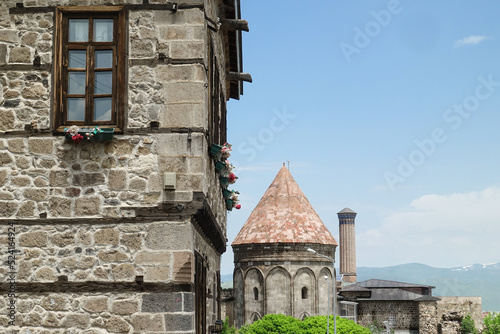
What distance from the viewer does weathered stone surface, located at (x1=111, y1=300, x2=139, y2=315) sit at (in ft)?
31.3

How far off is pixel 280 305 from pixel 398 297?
13.1 m

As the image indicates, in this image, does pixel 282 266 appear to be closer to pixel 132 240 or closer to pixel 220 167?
pixel 220 167

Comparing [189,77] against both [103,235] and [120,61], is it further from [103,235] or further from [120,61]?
[103,235]

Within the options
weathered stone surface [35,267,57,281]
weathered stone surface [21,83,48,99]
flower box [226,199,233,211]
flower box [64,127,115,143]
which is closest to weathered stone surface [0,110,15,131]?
weathered stone surface [21,83,48,99]

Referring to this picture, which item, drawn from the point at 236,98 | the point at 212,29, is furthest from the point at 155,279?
the point at 236,98

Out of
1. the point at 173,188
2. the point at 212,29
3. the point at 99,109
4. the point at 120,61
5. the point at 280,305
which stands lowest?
the point at 280,305

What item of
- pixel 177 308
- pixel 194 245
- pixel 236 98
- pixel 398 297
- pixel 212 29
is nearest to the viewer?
pixel 177 308

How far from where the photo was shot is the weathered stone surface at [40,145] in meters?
9.96

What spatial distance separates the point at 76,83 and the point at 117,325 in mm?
3314

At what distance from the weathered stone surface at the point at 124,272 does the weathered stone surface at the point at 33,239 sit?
Result: 105cm

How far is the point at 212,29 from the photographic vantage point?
36.3 ft

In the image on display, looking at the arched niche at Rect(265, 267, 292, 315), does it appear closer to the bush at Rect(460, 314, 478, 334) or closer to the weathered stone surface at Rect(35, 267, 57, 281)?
the bush at Rect(460, 314, 478, 334)

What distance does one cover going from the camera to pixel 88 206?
981 centimetres

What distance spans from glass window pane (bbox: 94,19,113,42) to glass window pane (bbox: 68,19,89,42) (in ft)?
0.45
